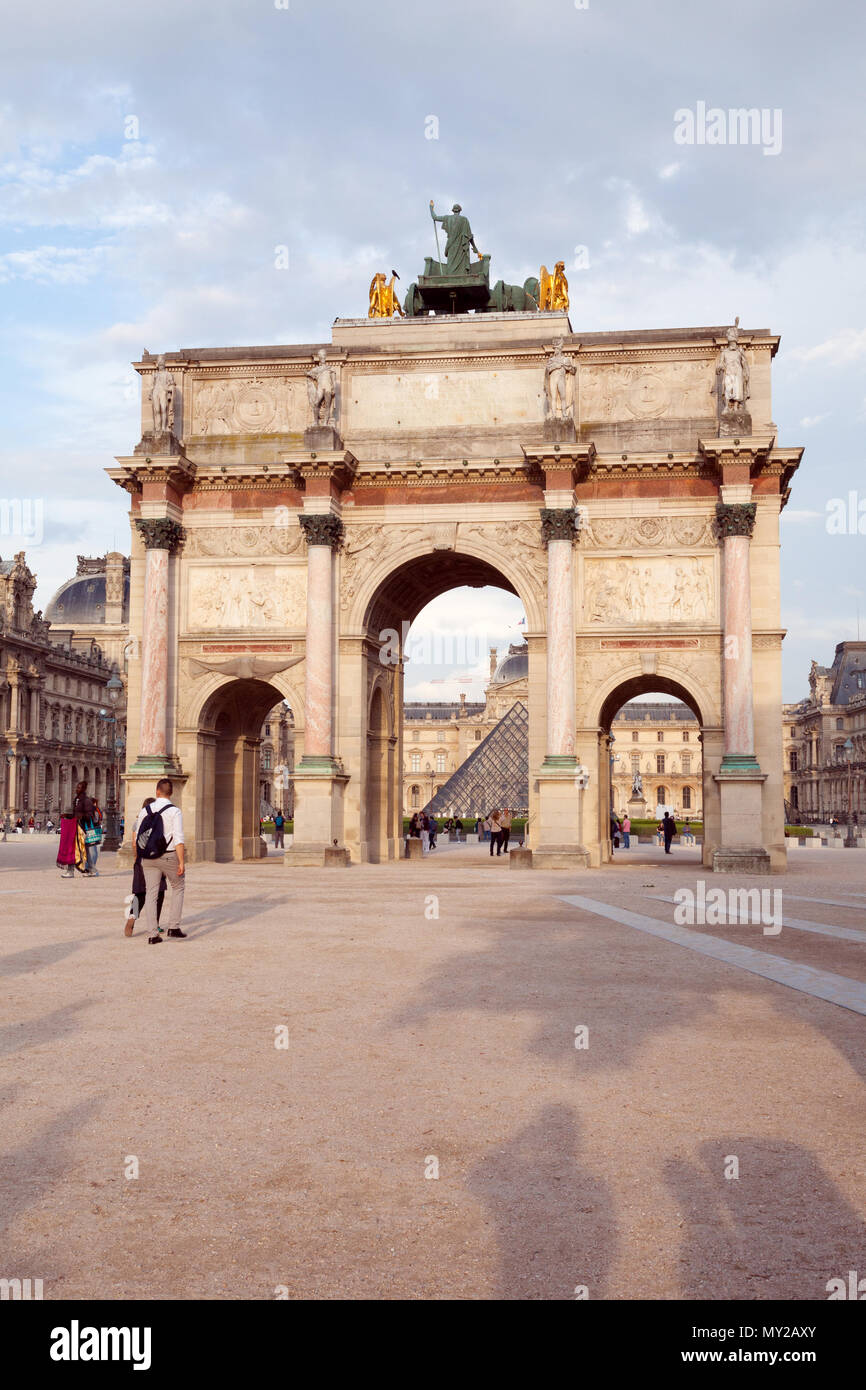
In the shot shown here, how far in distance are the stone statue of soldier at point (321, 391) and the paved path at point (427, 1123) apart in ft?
73.4

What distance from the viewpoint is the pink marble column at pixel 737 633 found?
103ft

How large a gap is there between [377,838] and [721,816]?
1052 cm

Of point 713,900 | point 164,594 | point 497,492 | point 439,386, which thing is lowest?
point 713,900

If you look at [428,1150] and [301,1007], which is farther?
[301,1007]

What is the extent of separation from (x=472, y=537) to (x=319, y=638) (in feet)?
16.6

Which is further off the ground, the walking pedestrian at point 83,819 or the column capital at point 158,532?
the column capital at point 158,532

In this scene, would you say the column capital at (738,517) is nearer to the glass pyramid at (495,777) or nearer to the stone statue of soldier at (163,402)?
the stone statue of soldier at (163,402)

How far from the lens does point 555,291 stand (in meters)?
36.2

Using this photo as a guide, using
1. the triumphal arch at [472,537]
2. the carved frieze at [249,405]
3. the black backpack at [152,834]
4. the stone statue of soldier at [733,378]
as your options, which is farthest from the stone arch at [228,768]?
the black backpack at [152,834]

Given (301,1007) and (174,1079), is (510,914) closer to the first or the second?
(301,1007)

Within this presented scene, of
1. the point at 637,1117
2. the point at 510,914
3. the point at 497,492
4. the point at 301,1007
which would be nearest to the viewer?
the point at 637,1117

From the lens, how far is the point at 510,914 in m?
18.4

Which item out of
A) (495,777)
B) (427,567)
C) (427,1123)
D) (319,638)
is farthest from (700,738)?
(495,777)
